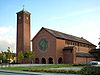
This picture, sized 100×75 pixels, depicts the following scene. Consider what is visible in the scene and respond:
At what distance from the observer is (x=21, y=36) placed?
7638 centimetres

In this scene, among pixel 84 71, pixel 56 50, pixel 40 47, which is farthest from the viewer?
pixel 40 47

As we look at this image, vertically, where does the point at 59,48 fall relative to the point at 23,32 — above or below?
below

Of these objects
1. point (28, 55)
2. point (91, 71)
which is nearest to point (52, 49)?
point (28, 55)

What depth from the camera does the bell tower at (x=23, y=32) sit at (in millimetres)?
75812

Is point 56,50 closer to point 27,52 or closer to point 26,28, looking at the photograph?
point 27,52

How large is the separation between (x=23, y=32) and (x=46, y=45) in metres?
10.2

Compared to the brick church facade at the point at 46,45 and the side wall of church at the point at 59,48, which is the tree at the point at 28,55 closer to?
the brick church facade at the point at 46,45

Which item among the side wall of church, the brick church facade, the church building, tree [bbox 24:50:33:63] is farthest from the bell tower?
the side wall of church

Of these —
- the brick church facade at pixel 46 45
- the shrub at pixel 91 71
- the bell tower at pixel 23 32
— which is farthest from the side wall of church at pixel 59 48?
the shrub at pixel 91 71

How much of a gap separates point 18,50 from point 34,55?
256 inches

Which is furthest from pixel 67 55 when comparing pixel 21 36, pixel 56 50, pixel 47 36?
pixel 21 36

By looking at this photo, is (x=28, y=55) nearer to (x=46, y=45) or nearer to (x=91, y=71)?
(x=46, y=45)

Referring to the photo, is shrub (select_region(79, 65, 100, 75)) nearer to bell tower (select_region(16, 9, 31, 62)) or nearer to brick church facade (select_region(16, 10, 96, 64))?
brick church facade (select_region(16, 10, 96, 64))

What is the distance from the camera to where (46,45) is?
73062mm
